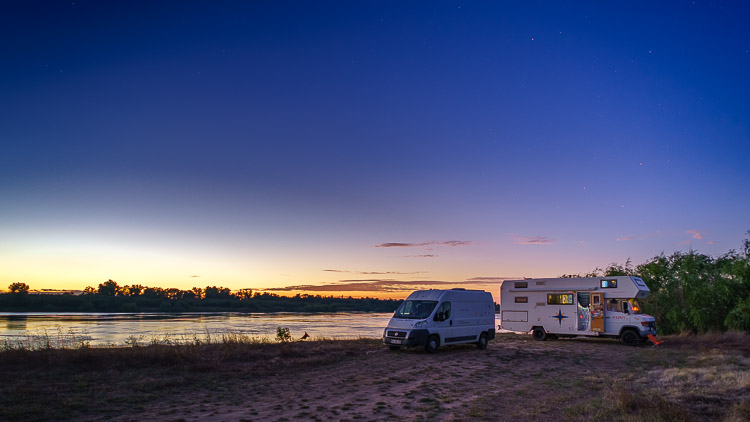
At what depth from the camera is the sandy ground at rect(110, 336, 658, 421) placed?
9.44 m

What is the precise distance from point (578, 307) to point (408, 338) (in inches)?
472

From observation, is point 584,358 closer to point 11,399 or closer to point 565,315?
point 565,315

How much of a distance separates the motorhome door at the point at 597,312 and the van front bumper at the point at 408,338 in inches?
446

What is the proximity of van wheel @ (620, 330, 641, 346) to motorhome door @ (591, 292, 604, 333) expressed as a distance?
1075 millimetres

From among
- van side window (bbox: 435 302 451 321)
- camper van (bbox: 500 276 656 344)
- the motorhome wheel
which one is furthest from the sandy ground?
camper van (bbox: 500 276 656 344)

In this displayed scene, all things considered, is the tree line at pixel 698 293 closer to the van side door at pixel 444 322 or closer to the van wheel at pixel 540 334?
the van wheel at pixel 540 334

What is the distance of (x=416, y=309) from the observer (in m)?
21.2

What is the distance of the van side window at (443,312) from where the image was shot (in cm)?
2086

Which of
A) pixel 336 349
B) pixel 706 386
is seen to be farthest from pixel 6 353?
pixel 706 386

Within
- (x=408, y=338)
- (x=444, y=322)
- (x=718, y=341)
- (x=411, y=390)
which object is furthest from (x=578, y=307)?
(x=411, y=390)

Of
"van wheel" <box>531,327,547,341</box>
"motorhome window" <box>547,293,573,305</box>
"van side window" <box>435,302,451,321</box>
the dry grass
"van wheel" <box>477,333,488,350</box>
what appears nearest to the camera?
"van side window" <box>435,302,451,321</box>

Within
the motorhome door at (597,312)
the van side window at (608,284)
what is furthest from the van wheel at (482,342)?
the van side window at (608,284)

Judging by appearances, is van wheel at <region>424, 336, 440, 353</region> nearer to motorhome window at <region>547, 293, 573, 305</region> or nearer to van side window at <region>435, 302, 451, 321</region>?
van side window at <region>435, 302, 451, 321</region>

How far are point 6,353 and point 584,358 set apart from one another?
2064cm
